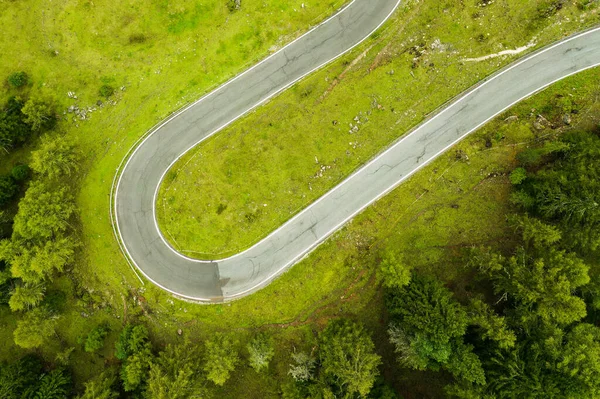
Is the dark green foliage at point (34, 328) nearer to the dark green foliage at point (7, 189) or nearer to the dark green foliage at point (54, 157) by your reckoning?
the dark green foliage at point (7, 189)

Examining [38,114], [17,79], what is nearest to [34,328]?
[38,114]

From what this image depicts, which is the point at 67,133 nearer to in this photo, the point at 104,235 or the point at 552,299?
the point at 104,235

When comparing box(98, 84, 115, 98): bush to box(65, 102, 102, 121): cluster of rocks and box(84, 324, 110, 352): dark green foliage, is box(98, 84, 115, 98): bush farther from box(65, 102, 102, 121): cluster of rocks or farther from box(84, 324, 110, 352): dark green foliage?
box(84, 324, 110, 352): dark green foliage

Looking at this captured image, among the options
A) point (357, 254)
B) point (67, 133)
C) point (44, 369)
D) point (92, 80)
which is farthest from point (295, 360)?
point (92, 80)

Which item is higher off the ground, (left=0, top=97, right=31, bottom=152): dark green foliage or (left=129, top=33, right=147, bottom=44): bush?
(left=129, top=33, right=147, bottom=44): bush

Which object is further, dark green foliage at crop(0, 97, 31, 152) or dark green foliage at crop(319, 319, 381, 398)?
dark green foliage at crop(0, 97, 31, 152)

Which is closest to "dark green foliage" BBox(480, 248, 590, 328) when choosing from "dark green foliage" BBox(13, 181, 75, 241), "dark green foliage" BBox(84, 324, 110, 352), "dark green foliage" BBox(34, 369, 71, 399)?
"dark green foliage" BBox(84, 324, 110, 352)

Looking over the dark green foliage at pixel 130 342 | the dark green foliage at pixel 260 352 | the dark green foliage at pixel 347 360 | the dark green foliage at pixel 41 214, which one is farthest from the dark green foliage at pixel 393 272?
the dark green foliage at pixel 41 214

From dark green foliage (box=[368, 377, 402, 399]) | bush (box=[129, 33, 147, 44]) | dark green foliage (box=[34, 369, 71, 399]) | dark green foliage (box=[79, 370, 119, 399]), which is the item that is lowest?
dark green foliage (box=[368, 377, 402, 399])
